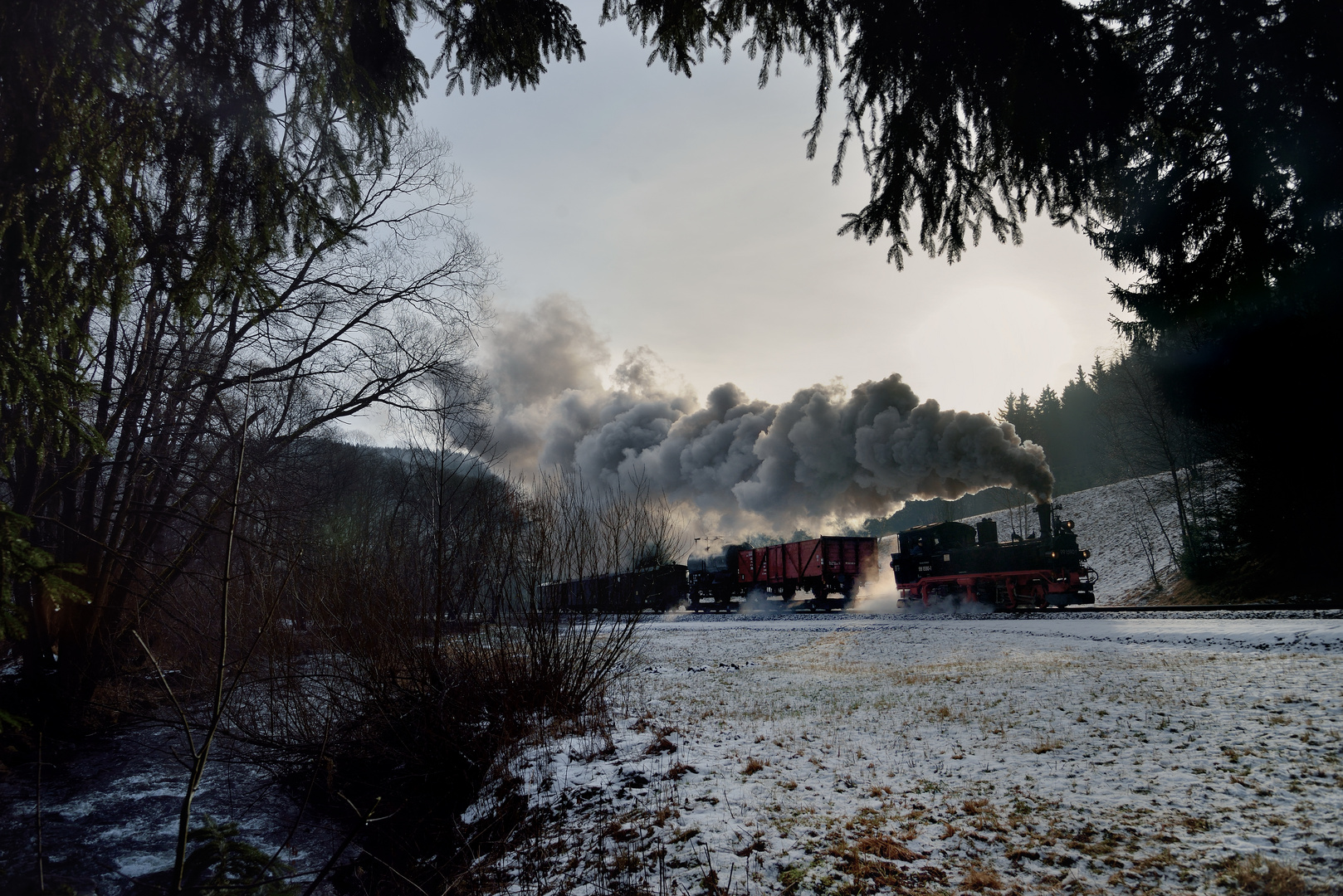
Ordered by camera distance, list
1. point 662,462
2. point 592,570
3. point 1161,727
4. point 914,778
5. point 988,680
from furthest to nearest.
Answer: point 662,462, point 988,680, point 592,570, point 1161,727, point 914,778

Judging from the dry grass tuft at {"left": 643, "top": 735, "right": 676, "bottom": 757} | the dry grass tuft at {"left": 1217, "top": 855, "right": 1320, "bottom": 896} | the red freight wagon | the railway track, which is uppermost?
the red freight wagon

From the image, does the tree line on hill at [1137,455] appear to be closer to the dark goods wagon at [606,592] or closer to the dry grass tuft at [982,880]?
the dark goods wagon at [606,592]

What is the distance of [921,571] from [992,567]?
2841 mm

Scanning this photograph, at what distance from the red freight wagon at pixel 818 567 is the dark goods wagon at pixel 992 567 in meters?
2.70

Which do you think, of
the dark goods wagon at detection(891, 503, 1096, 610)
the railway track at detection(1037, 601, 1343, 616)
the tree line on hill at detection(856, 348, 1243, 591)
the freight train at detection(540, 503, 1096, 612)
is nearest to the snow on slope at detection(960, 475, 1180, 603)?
the tree line on hill at detection(856, 348, 1243, 591)

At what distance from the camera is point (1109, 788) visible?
4.02 meters

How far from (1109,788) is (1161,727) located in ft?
5.18

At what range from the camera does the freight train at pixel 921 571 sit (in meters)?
18.8

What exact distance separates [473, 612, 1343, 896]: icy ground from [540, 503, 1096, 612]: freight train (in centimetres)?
613

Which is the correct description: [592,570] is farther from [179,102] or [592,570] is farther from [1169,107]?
[1169,107]

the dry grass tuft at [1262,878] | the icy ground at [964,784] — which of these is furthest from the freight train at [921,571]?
the dry grass tuft at [1262,878]

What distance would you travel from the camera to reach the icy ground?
3195mm

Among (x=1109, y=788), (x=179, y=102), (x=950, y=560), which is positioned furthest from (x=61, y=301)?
(x=950, y=560)

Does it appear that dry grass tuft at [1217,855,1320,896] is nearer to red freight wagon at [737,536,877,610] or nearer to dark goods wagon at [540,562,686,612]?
dark goods wagon at [540,562,686,612]
